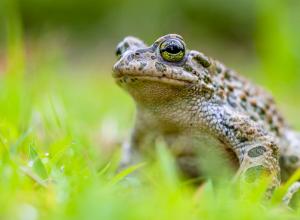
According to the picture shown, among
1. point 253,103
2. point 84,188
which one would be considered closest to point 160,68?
point 253,103

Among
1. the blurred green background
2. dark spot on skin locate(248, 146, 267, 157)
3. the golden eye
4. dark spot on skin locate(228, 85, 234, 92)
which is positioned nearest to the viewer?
the blurred green background

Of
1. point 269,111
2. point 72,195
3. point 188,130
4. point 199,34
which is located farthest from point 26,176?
point 199,34

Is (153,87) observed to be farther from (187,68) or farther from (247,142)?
(247,142)

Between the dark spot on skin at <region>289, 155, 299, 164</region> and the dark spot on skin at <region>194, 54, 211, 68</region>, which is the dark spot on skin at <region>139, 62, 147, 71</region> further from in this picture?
the dark spot on skin at <region>289, 155, 299, 164</region>

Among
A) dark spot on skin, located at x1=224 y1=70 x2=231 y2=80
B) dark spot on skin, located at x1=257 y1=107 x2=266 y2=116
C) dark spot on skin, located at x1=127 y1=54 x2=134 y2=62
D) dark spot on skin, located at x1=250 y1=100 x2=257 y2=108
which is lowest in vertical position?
dark spot on skin, located at x1=127 y1=54 x2=134 y2=62

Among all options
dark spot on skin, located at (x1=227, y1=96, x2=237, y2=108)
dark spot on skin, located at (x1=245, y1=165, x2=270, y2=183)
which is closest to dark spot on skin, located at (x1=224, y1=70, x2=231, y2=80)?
dark spot on skin, located at (x1=227, y1=96, x2=237, y2=108)

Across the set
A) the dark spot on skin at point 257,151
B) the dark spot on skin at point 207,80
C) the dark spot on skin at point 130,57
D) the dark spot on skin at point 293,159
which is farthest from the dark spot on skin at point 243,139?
the dark spot on skin at point 130,57
